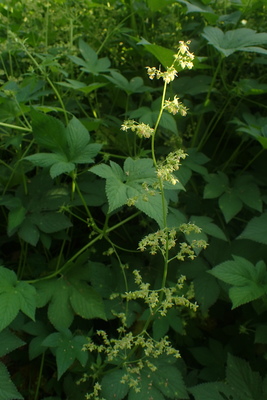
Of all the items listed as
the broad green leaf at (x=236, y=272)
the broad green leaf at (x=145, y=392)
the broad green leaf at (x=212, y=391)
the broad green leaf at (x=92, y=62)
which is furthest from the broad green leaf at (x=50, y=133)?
the broad green leaf at (x=212, y=391)

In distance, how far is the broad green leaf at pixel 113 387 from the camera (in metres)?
1.19

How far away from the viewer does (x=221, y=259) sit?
146 centimetres

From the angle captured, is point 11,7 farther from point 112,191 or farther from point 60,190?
point 112,191

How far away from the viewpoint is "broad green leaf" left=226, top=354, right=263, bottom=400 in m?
1.27

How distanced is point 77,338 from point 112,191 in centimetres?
50

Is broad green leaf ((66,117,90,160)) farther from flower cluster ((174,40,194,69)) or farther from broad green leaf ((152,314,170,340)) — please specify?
broad green leaf ((152,314,170,340))

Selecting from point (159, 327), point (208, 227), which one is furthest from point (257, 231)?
point (159, 327)

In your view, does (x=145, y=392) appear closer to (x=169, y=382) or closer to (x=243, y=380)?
(x=169, y=382)

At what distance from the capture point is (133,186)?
116 cm

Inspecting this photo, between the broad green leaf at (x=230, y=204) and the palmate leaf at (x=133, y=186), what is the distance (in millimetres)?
395

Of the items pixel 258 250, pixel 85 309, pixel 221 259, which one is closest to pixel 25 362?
pixel 85 309

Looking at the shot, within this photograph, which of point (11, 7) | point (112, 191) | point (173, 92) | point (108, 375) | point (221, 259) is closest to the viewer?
point (112, 191)

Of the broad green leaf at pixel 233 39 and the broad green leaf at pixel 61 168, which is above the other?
the broad green leaf at pixel 233 39

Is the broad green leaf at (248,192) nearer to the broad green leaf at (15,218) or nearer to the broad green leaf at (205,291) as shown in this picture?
the broad green leaf at (205,291)
